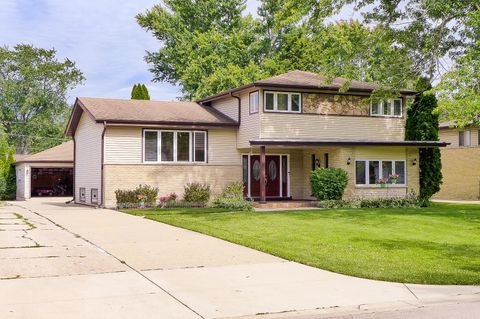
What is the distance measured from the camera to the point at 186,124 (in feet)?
83.1

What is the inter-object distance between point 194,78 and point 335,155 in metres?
21.4

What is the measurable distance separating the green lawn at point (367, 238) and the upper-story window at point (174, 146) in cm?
418

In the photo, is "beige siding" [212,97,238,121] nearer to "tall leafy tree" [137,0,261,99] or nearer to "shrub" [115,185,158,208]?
"shrub" [115,185,158,208]

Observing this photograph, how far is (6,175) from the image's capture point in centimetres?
3759

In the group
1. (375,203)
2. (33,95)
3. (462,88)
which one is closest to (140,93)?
(375,203)

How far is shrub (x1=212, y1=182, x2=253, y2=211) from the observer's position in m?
22.8

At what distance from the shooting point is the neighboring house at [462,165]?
33.3 meters

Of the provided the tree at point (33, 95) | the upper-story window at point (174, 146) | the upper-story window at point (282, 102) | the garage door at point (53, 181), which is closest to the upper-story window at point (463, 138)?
the upper-story window at point (282, 102)

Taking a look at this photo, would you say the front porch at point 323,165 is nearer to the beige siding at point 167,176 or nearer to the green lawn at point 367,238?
the beige siding at point 167,176

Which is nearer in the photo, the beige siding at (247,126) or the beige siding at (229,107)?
the beige siding at (247,126)

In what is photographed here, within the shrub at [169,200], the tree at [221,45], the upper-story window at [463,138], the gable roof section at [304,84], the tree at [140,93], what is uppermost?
the tree at [221,45]

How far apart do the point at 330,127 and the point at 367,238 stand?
518 inches

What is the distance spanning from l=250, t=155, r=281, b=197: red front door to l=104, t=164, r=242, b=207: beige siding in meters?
0.84

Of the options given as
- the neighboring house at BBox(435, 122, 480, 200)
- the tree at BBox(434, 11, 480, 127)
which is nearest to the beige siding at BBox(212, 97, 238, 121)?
the tree at BBox(434, 11, 480, 127)
